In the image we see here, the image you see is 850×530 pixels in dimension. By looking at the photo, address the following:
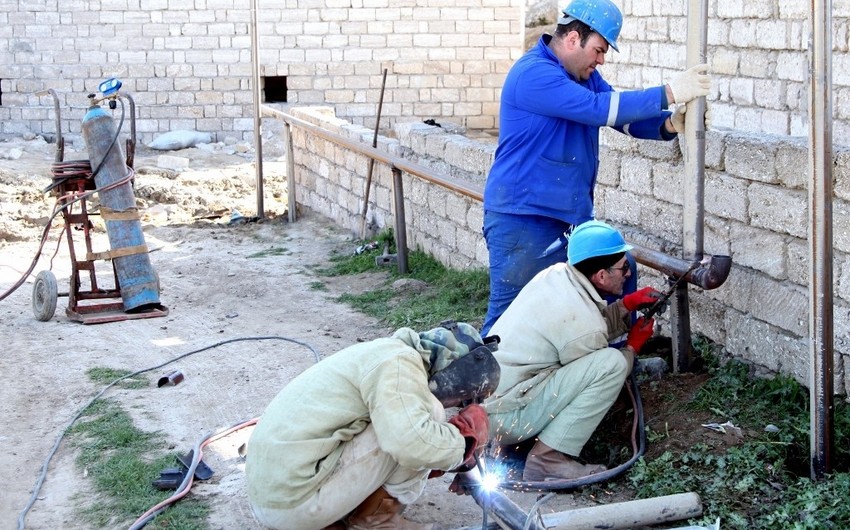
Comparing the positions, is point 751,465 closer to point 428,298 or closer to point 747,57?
point 428,298

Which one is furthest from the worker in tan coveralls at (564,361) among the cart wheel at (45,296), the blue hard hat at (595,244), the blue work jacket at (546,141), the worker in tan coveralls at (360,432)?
the cart wheel at (45,296)

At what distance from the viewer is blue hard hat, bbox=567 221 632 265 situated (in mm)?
4512

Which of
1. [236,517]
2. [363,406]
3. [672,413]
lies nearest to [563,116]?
[672,413]

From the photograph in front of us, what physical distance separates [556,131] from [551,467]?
1553 millimetres

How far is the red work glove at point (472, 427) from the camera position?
12.5 ft

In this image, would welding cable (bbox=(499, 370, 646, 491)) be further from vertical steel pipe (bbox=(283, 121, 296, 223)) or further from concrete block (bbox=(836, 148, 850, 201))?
vertical steel pipe (bbox=(283, 121, 296, 223))

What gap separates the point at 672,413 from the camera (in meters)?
4.90

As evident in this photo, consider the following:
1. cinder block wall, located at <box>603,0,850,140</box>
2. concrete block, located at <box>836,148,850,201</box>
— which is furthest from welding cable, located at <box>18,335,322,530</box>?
cinder block wall, located at <box>603,0,850,140</box>

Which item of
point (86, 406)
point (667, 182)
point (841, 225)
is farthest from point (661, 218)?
point (86, 406)

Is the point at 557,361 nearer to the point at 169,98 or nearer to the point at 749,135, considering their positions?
the point at 749,135

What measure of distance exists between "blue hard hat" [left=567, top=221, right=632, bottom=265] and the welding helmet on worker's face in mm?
881

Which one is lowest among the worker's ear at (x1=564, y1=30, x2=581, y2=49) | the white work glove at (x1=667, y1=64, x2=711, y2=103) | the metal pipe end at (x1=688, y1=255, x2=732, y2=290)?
the metal pipe end at (x1=688, y1=255, x2=732, y2=290)

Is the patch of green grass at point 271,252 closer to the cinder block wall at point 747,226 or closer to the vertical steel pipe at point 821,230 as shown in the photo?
the cinder block wall at point 747,226

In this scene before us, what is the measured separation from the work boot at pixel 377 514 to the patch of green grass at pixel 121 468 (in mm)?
710
